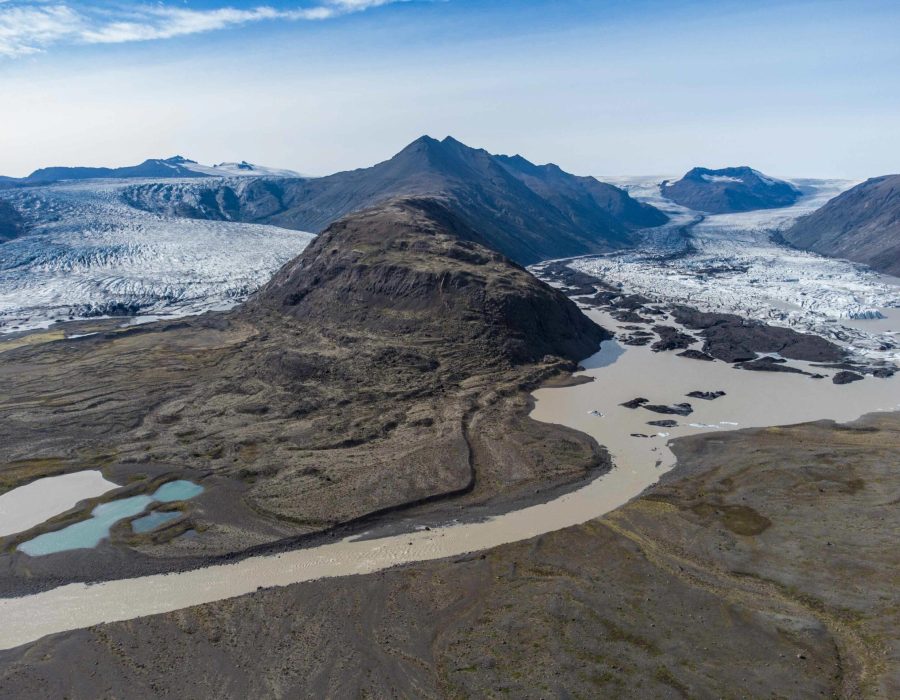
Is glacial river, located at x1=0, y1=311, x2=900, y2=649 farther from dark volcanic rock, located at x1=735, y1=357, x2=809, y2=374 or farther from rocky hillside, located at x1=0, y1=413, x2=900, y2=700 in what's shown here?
rocky hillside, located at x1=0, y1=413, x2=900, y2=700

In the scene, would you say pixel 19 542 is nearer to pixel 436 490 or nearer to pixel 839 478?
pixel 436 490

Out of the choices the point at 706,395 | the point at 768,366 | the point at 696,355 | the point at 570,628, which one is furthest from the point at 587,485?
the point at 696,355

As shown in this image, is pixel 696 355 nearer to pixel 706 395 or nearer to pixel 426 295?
pixel 706 395

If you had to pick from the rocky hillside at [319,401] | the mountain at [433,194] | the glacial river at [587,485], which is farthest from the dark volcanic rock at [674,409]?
the mountain at [433,194]

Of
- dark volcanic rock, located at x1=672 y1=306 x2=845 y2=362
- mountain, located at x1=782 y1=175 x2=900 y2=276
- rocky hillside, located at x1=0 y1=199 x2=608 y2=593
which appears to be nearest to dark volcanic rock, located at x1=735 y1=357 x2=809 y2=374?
→ dark volcanic rock, located at x1=672 y1=306 x2=845 y2=362

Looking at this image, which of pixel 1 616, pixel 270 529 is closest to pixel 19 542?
pixel 1 616

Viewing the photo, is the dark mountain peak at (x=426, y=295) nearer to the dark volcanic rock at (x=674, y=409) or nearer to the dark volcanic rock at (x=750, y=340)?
the dark volcanic rock at (x=750, y=340)

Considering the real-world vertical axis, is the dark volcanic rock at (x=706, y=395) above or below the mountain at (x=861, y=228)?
below
